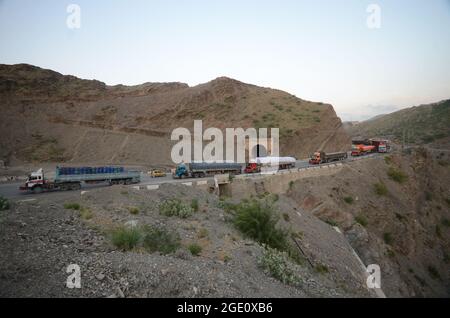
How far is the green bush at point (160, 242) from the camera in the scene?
9316 mm

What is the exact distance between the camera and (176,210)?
14.6m

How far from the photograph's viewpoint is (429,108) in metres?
106

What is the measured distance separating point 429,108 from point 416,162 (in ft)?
267

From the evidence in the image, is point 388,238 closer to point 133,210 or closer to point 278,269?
point 278,269

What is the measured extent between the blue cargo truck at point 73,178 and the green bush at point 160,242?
1473 centimetres

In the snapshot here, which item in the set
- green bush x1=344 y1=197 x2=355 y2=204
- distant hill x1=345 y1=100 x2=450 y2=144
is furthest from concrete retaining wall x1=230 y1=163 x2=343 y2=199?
distant hill x1=345 y1=100 x2=450 y2=144

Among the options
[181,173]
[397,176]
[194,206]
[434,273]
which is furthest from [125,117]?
[434,273]

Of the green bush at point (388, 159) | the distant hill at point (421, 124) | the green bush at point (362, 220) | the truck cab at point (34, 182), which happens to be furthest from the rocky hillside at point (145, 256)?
the distant hill at point (421, 124)

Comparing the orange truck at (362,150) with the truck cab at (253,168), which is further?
the orange truck at (362,150)

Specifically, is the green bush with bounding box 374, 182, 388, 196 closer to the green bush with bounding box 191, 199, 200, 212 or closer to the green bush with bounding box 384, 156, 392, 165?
the green bush with bounding box 384, 156, 392, 165

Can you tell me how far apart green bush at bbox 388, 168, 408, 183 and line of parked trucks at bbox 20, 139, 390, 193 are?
6.17 meters

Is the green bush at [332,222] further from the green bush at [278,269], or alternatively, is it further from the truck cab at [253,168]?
the green bush at [278,269]

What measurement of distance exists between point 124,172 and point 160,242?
1737 cm
